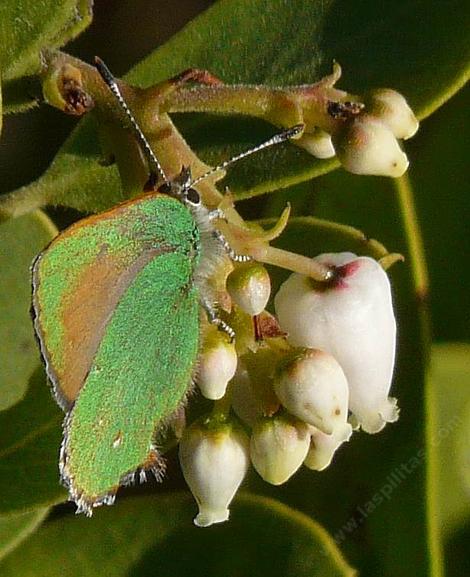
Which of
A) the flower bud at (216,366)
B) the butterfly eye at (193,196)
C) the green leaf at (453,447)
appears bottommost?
the green leaf at (453,447)

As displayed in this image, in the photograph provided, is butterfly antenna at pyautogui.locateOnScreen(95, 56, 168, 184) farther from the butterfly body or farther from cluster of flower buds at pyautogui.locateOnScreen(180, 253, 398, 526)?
cluster of flower buds at pyautogui.locateOnScreen(180, 253, 398, 526)

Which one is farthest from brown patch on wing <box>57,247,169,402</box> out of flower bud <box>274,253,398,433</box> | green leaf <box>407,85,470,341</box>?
green leaf <box>407,85,470,341</box>

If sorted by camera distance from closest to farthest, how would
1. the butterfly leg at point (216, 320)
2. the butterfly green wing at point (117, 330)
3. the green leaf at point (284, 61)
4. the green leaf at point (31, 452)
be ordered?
the butterfly green wing at point (117, 330)
the butterfly leg at point (216, 320)
the green leaf at point (284, 61)
the green leaf at point (31, 452)

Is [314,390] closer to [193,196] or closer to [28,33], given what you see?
[193,196]

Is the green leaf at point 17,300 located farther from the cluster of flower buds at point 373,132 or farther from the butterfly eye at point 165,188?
the cluster of flower buds at point 373,132

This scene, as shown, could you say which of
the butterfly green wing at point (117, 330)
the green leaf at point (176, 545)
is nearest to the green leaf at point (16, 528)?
the green leaf at point (176, 545)

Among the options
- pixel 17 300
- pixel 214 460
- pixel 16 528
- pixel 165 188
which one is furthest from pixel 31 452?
pixel 165 188
